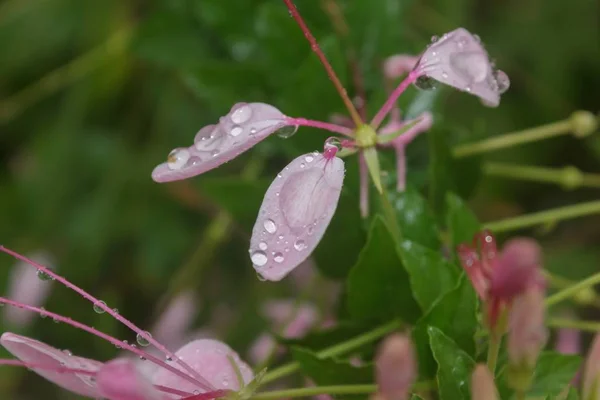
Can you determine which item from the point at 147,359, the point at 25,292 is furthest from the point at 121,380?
the point at 25,292

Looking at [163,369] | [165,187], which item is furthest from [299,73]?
[165,187]

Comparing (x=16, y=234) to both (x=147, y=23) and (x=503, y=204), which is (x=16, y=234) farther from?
(x=503, y=204)

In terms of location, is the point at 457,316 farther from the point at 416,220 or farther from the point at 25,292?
the point at 25,292

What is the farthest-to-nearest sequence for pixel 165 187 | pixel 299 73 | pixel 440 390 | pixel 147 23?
pixel 165 187 < pixel 147 23 < pixel 299 73 < pixel 440 390

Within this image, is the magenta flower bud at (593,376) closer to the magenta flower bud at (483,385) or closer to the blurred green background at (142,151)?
the magenta flower bud at (483,385)

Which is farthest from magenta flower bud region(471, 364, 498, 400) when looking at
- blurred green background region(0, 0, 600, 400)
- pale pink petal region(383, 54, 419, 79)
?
blurred green background region(0, 0, 600, 400)

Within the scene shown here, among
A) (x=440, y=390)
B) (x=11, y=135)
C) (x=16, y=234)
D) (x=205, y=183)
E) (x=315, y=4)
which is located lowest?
(x=440, y=390)
